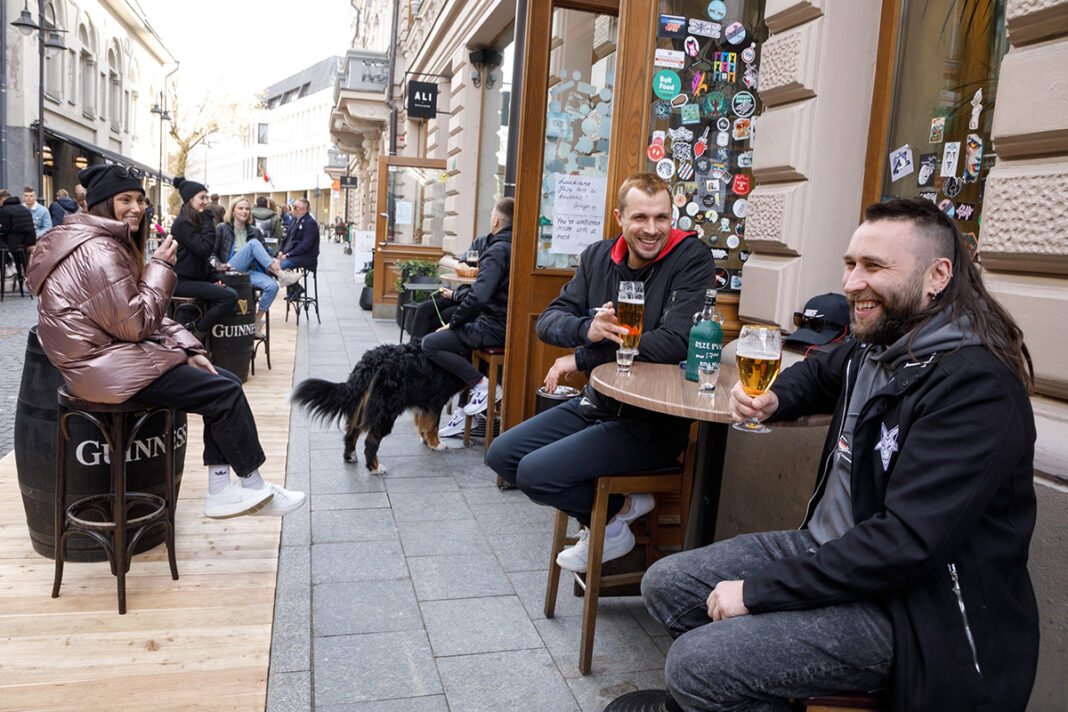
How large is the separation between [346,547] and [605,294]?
5.90 feet

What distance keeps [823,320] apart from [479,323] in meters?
2.82

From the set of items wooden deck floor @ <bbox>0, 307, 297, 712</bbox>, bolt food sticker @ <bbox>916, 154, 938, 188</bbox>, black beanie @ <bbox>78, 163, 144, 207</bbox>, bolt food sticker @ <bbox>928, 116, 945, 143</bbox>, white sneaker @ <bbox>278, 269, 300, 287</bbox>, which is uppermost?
bolt food sticker @ <bbox>928, 116, 945, 143</bbox>

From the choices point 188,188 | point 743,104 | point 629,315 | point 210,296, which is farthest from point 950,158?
point 188,188

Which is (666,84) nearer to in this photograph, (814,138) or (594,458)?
(814,138)

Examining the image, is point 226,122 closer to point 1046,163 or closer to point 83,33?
point 83,33

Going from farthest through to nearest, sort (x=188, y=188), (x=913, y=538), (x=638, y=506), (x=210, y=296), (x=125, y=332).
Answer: (x=188, y=188)
(x=210, y=296)
(x=125, y=332)
(x=638, y=506)
(x=913, y=538)

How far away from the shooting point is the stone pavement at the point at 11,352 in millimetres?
5784

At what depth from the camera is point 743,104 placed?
4395mm

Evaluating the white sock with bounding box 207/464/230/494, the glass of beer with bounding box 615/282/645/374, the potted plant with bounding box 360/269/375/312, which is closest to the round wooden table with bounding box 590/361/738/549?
the glass of beer with bounding box 615/282/645/374

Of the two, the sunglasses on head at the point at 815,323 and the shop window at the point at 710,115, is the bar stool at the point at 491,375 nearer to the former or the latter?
the shop window at the point at 710,115

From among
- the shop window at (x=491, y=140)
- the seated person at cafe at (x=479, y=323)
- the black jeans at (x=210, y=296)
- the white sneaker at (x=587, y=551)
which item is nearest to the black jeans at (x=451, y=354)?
the seated person at cafe at (x=479, y=323)

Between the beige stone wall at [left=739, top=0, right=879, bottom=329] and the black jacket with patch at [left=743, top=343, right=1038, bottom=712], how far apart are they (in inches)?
83.2

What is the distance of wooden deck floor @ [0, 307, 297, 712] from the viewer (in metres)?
2.66

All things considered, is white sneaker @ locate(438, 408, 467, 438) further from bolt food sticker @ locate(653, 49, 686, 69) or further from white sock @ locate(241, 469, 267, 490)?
bolt food sticker @ locate(653, 49, 686, 69)
